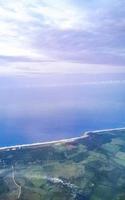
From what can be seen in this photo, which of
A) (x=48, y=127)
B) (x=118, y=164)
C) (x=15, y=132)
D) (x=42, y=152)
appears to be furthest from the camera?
(x=48, y=127)

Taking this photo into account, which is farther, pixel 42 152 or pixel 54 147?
pixel 54 147

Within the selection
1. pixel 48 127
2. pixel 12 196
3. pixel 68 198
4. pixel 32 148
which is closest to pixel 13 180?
pixel 12 196

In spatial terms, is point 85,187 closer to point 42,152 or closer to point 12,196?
point 12,196

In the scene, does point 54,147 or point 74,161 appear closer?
point 74,161

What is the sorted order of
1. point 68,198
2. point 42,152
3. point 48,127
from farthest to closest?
point 48,127 → point 42,152 → point 68,198

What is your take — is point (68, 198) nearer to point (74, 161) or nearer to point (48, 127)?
point (74, 161)

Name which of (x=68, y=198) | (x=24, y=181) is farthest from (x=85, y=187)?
(x=24, y=181)
